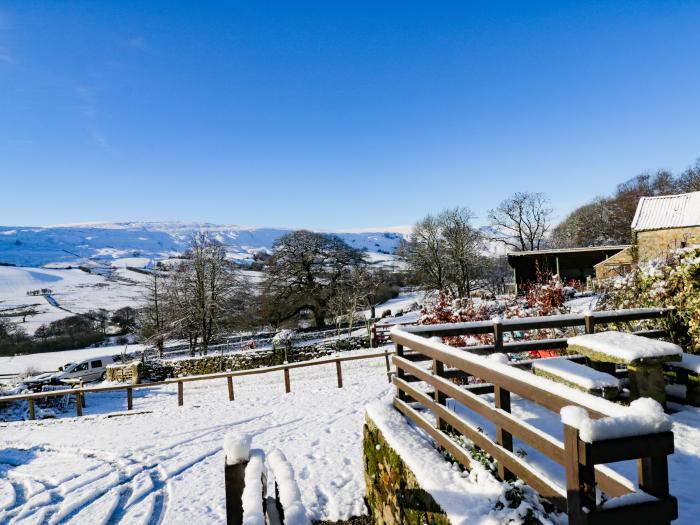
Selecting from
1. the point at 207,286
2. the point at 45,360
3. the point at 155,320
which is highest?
the point at 207,286

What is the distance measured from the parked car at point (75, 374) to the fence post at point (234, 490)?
2177 cm

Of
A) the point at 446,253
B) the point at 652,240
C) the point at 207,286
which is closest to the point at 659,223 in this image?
the point at 652,240

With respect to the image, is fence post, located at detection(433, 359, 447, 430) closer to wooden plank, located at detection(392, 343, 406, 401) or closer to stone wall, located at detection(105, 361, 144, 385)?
wooden plank, located at detection(392, 343, 406, 401)

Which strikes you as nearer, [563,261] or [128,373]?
[128,373]

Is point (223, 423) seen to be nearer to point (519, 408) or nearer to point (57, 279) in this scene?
point (519, 408)

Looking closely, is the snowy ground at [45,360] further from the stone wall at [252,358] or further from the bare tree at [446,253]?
the bare tree at [446,253]

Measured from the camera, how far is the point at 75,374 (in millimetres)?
22594

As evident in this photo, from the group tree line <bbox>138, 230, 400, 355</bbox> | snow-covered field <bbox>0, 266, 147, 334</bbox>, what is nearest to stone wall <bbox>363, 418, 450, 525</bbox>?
tree line <bbox>138, 230, 400, 355</bbox>

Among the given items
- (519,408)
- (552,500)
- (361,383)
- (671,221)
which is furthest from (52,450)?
(671,221)

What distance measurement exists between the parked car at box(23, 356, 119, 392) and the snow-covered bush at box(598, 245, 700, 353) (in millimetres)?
22906

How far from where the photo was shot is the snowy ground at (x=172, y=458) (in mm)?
5918

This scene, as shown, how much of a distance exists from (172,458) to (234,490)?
6.49 metres

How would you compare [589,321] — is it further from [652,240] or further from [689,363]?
[652,240]

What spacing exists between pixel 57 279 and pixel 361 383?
80411 mm
